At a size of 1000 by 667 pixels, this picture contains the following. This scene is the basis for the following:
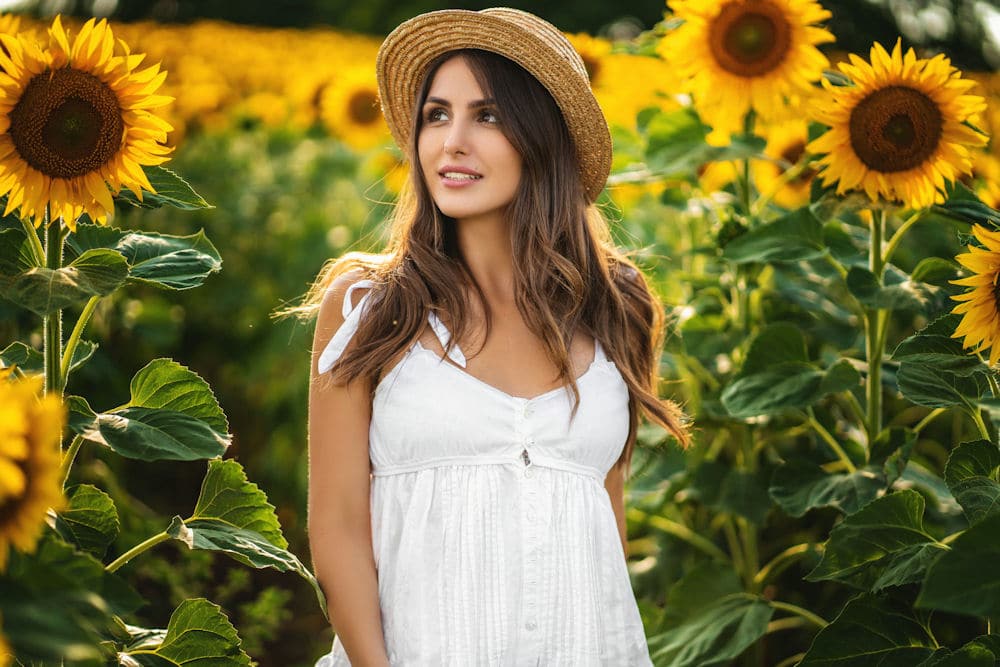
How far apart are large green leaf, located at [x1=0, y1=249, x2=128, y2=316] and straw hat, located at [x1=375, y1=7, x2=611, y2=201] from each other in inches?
35.9

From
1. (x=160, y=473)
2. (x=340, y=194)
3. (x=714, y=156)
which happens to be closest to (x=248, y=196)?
(x=340, y=194)

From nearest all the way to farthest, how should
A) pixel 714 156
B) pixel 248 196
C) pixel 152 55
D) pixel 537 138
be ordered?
pixel 537 138 < pixel 714 156 < pixel 248 196 < pixel 152 55

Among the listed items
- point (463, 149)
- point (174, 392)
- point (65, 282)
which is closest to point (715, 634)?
point (463, 149)

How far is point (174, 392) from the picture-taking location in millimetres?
1697

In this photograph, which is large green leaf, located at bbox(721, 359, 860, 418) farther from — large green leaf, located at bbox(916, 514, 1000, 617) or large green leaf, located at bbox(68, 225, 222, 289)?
large green leaf, located at bbox(68, 225, 222, 289)

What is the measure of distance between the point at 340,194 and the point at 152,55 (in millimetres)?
2184

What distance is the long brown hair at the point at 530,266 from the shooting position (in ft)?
7.17

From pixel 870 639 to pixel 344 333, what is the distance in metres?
1.06

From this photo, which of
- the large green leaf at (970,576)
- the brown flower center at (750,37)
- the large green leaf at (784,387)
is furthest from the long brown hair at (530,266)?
the large green leaf at (970,576)

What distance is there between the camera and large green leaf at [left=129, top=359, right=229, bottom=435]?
1674mm

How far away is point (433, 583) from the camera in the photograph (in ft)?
6.65

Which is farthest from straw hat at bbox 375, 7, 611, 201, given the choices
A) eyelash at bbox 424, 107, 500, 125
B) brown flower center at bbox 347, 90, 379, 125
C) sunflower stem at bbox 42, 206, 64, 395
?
brown flower center at bbox 347, 90, 379, 125

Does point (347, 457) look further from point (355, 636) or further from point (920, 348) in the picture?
point (920, 348)

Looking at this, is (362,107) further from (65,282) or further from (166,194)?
(65,282)
